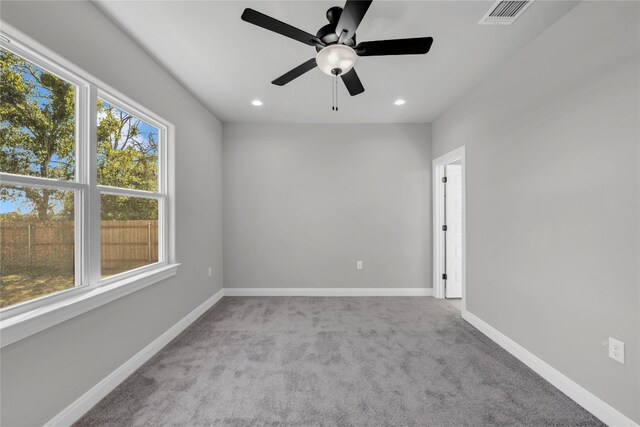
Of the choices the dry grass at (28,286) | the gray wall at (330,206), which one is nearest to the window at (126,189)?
the dry grass at (28,286)

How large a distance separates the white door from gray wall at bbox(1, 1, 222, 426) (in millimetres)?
3408

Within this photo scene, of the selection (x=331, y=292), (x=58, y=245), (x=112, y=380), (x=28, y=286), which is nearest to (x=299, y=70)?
(x=58, y=245)

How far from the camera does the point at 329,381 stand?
199 cm

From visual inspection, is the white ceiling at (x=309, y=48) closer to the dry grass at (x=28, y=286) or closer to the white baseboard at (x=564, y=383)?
the dry grass at (x=28, y=286)

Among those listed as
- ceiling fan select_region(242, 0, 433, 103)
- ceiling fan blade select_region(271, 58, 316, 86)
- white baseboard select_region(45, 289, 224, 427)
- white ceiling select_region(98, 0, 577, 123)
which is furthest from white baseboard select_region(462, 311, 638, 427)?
white baseboard select_region(45, 289, 224, 427)

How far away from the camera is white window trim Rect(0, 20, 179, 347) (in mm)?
1348

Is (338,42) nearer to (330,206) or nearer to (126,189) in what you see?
(126,189)

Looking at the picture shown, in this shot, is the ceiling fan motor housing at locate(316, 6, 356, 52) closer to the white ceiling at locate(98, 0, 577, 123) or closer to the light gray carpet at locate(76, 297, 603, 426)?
the white ceiling at locate(98, 0, 577, 123)

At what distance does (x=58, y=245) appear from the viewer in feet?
5.32

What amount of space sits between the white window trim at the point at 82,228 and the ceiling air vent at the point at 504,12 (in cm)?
270

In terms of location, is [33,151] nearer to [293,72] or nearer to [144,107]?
[144,107]

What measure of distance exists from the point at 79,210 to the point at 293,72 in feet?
5.63

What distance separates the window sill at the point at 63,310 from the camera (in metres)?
1.27

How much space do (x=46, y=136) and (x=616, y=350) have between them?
11.7 feet
